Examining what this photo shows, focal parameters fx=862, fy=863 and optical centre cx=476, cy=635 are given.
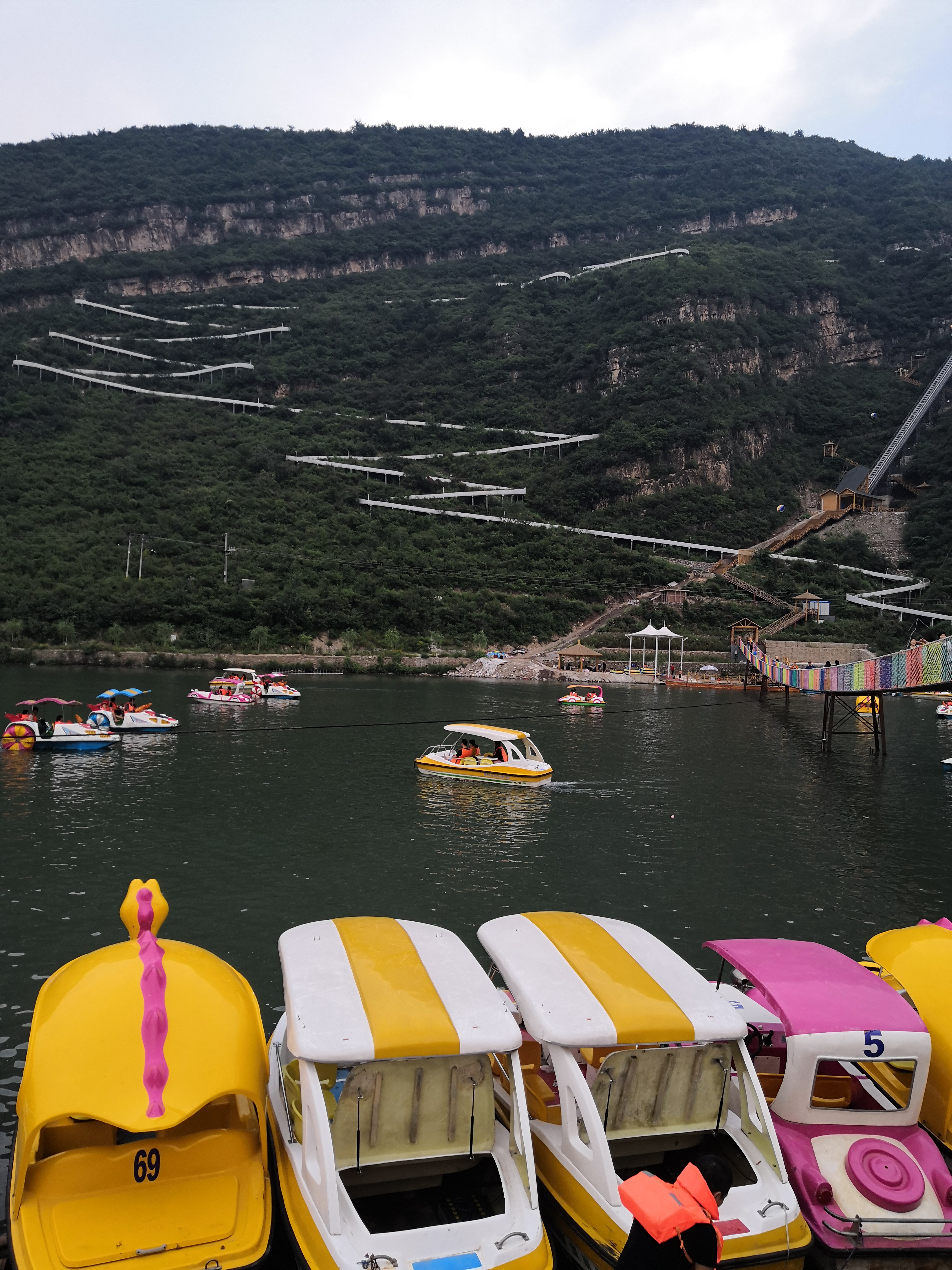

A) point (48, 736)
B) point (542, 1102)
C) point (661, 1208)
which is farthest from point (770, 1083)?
point (48, 736)

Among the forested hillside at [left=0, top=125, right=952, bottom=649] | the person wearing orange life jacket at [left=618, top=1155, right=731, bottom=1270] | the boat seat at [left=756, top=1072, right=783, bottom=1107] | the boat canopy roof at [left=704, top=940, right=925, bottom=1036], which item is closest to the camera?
the person wearing orange life jacket at [left=618, top=1155, right=731, bottom=1270]

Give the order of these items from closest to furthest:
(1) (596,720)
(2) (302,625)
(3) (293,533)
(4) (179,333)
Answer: (1) (596,720), (2) (302,625), (3) (293,533), (4) (179,333)

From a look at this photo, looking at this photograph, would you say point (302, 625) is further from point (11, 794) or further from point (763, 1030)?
point (763, 1030)

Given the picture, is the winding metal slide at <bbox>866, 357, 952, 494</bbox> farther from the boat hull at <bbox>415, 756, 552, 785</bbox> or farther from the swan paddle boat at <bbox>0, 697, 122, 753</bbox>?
the swan paddle boat at <bbox>0, 697, 122, 753</bbox>

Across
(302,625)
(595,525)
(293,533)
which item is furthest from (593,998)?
(595,525)

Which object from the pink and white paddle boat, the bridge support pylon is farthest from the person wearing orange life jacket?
the bridge support pylon

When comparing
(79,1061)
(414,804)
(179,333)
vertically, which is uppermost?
(179,333)

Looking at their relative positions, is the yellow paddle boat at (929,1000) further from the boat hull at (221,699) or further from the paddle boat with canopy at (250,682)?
the paddle boat with canopy at (250,682)
